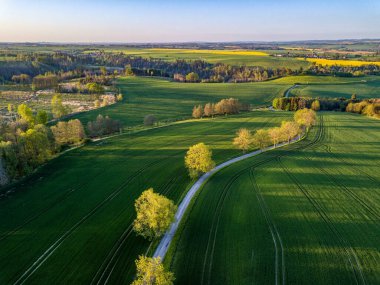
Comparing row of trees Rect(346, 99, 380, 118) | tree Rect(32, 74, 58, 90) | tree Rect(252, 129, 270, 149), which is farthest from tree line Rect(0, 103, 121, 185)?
row of trees Rect(346, 99, 380, 118)

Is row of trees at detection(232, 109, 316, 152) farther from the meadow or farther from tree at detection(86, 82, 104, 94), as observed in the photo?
tree at detection(86, 82, 104, 94)

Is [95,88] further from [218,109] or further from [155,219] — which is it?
[155,219]

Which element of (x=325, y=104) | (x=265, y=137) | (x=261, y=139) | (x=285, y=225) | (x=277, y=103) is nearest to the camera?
(x=285, y=225)

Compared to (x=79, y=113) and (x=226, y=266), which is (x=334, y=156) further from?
(x=79, y=113)

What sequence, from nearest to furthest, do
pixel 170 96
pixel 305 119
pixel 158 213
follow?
1. pixel 158 213
2. pixel 305 119
3. pixel 170 96

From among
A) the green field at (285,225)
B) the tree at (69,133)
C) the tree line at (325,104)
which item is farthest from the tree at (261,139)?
the tree line at (325,104)

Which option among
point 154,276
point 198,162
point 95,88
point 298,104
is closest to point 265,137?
point 198,162

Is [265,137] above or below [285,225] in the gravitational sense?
above
